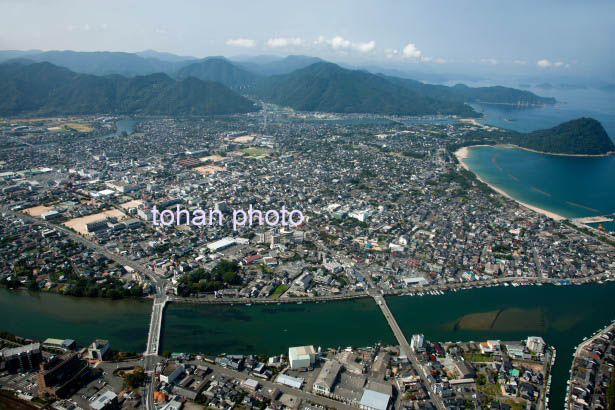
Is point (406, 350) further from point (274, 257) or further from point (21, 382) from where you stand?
point (21, 382)

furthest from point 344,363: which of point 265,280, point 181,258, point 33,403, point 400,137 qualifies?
point 400,137

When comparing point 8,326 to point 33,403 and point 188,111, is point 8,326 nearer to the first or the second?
point 33,403

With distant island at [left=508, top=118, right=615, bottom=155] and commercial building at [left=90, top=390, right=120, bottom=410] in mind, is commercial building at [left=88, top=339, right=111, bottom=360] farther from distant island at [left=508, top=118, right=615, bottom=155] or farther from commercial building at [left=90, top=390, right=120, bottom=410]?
distant island at [left=508, top=118, right=615, bottom=155]

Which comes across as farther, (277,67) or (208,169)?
(277,67)

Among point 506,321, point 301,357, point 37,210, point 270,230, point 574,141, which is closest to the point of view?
point 301,357

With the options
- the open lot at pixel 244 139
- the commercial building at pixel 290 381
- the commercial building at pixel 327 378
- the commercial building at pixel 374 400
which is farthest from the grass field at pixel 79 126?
the commercial building at pixel 374 400

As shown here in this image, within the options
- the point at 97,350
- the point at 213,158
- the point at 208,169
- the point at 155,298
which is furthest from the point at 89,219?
the point at 213,158
